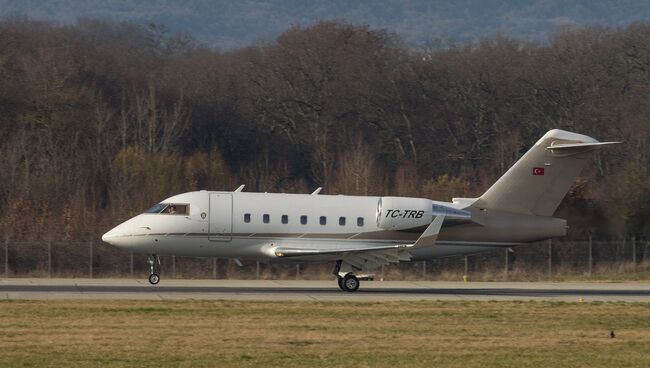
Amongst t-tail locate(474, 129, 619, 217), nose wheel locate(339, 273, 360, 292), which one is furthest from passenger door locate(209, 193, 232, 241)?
t-tail locate(474, 129, 619, 217)

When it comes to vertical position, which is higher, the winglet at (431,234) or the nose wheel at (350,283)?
the winglet at (431,234)

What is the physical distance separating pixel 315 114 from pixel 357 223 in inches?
2057

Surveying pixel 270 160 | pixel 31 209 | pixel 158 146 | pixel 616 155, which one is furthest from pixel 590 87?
pixel 31 209

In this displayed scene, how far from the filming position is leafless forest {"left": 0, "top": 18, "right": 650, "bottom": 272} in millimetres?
63875

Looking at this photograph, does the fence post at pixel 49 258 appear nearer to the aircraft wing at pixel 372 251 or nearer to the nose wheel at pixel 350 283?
the aircraft wing at pixel 372 251

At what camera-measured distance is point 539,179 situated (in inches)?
1631

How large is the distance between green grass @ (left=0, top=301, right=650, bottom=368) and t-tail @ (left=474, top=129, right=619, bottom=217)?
21.0 feet

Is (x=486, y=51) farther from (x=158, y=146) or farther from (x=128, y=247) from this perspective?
(x=128, y=247)

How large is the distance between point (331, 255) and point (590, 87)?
55801mm

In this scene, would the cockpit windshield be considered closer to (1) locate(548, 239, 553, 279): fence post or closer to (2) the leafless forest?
(2) the leafless forest

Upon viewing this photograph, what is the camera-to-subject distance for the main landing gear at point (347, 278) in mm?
40344

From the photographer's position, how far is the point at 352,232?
40469 mm

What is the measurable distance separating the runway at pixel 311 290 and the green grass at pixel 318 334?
2.66 metres

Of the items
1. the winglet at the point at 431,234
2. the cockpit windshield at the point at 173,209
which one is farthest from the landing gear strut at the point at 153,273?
the winglet at the point at 431,234
